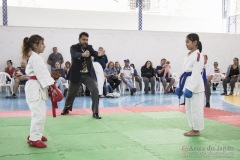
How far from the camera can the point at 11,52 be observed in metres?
→ 11.8

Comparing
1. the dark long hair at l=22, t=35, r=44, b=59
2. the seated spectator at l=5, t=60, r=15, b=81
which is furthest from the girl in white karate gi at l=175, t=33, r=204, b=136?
the seated spectator at l=5, t=60, r=15, b=81

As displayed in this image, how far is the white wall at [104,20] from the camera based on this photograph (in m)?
12.5

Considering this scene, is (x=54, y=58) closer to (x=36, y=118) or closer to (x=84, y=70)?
(x=84, y=70)

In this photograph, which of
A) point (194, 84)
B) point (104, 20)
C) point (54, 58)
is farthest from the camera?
point (104, 20)

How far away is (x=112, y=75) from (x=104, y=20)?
3.68 m

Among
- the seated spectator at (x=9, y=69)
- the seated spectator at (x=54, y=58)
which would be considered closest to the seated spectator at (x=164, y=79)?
the seated spectator at (x=54, y=58)

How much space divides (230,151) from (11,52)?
32.9 ft

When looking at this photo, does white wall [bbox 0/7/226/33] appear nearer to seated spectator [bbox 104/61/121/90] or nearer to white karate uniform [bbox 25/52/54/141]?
seated spectator [bbox 104/61/121/90]

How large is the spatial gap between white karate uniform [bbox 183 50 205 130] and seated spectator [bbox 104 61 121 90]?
268 inches

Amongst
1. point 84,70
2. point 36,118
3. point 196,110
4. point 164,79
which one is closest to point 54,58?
point 164,79

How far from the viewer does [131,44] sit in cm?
1344

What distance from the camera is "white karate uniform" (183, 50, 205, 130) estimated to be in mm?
4379

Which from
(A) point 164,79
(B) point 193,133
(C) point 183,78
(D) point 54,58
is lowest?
(B) point 193,133

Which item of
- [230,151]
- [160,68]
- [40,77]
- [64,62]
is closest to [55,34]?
[64,62]
